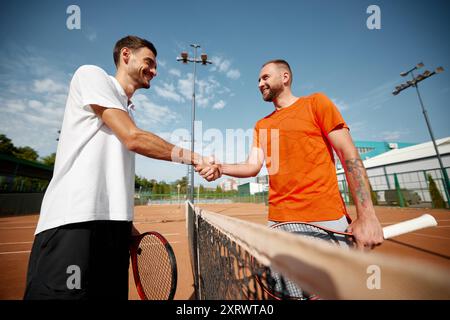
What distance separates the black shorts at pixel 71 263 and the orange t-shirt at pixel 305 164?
1.51 meters

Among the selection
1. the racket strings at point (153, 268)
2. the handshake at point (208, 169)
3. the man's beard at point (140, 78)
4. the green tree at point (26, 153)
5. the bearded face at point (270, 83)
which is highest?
the green tree at point (26, 153)

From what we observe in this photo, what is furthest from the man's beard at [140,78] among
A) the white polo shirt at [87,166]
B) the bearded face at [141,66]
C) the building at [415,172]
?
the building at [415,172]

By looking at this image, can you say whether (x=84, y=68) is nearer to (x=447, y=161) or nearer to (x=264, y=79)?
(x=264, y=79)

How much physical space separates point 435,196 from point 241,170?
22.1m

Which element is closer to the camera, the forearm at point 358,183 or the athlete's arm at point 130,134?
the athlete's arm at point 130,134

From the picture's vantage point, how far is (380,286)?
45 centimetres

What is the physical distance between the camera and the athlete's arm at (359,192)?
4.93 ft

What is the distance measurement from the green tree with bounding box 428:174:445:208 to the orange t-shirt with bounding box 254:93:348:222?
71.3 ft

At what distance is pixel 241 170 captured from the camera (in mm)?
2859

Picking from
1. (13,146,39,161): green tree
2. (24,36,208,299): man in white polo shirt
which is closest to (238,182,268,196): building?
(13,146,39,161): green tree

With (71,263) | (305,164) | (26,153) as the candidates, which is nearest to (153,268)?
(71,263)

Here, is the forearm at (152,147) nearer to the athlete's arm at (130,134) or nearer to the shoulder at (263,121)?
the athlete's arm at (130,134)

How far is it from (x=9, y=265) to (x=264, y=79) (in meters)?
7.74
